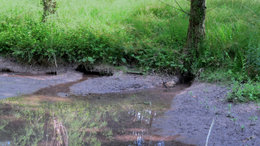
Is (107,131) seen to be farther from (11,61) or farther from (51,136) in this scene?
(11,61)

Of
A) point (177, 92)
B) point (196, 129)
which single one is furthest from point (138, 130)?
point (177, 92)

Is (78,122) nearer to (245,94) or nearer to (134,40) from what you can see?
(245,94)

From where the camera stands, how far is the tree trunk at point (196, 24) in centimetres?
571

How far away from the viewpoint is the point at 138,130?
140 inches

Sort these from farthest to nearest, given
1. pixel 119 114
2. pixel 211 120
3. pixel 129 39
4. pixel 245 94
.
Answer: pixel 129 39 → pixel 245 94 → pixel 119 114 → pixel 211 120

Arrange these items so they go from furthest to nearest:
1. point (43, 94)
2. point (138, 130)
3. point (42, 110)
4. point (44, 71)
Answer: point (44, 71), point (43, 94), point (42, 110), point (138, 130)

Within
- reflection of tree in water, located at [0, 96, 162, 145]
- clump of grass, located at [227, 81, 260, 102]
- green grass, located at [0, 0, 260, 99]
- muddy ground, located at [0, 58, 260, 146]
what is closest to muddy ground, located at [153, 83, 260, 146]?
muddy ground, located at [0, 58, 260, 146]

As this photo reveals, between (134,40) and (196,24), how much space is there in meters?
1.21

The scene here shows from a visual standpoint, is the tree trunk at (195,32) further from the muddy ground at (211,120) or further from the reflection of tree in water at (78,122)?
the reflection of tree in water at (78,122)

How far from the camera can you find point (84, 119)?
3.81 metres

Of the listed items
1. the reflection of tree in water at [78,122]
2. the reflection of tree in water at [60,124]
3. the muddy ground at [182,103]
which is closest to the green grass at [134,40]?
the muddy ground at [182,103]

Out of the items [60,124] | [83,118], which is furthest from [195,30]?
[60,124]

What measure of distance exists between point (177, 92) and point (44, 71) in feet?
8.13

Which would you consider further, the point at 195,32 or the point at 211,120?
the point at 195,32
